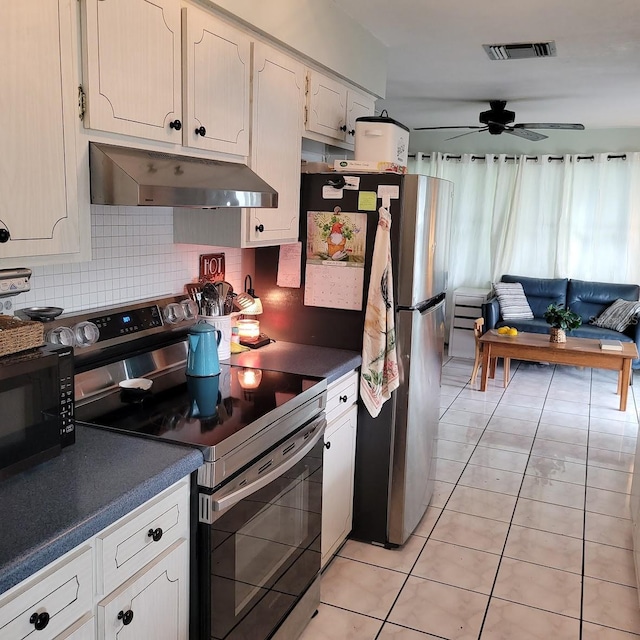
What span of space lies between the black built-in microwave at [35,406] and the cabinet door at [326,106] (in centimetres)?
169

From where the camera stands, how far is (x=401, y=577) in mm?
2773

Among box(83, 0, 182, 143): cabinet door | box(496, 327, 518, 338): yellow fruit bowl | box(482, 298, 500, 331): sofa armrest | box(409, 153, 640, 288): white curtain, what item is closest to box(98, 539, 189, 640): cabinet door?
box(83, 0, 182, 143): cabinet door

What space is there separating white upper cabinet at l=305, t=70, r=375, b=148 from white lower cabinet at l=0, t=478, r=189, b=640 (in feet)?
6.02

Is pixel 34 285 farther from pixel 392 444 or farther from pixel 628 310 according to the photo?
pixel 628 310

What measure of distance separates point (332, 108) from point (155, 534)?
2.18m

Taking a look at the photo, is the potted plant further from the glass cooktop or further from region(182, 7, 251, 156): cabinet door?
region(182, 7, 251, 156): cabinet door

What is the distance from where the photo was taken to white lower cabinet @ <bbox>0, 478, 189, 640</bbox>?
4.03 feet

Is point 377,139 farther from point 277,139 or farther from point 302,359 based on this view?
point 302,359

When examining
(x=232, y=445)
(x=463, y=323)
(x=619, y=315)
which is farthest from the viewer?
(x=463, y=323)

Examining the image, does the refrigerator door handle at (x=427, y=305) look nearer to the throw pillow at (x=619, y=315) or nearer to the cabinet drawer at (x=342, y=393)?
the cabinet drawer at (x=342, y=393)

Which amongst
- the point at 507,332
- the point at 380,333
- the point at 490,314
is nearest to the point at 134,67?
the point at 380,333

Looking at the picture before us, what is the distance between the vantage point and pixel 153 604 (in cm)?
159

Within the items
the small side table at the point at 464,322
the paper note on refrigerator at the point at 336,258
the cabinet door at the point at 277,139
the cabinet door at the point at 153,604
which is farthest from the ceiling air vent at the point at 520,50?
the small side table at the point at 464,322

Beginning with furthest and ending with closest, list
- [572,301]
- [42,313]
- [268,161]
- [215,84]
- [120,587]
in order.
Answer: [572,301]
[268,161]
[215,84]
[42,313]
[120,587]
